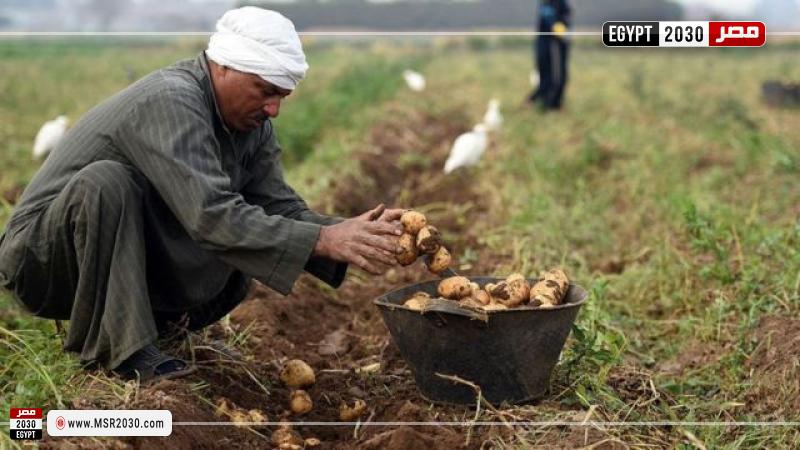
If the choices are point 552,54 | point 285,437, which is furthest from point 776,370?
point 552,54

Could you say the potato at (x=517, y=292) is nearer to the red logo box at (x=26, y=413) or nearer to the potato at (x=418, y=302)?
the potato at (x=418, y=302)

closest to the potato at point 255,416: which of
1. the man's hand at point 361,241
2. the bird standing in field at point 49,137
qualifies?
the man's hand at point 361,241

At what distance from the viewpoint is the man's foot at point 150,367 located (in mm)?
3498

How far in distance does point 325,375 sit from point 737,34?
2.33 metres

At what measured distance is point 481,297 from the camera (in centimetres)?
350

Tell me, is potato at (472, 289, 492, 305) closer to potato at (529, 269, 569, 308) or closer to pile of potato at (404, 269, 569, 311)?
pile of potato at (404, 269, 569, 311)

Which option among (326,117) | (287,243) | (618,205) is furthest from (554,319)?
(326,117)

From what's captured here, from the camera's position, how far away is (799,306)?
4.44 m

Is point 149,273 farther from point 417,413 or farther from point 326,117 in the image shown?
point 326,117

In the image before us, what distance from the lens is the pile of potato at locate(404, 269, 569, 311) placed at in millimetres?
3476

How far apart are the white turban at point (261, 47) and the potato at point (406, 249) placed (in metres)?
0.69

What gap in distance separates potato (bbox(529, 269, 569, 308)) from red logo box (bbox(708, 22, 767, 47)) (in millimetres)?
1299

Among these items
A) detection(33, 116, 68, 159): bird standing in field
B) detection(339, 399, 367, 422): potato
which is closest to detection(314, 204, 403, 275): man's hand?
detection(339, 399, 367, 422): potato

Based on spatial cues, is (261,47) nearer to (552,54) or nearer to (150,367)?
(150,367)
